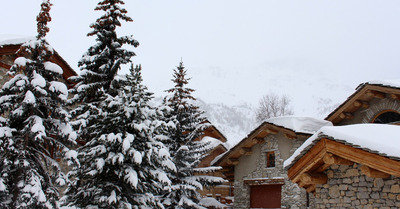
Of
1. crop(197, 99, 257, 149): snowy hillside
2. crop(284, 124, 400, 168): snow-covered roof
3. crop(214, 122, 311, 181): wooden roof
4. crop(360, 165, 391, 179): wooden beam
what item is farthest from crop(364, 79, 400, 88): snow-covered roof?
crop(197, 99, 257, 149): snowy hillside

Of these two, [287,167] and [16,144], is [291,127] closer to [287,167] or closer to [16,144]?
[287,167]

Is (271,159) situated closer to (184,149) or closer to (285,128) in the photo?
(285,128)

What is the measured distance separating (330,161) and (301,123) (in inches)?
360

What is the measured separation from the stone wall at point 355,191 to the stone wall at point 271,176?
7049 mm

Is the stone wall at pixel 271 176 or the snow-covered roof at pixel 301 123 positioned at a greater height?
the snow-covered roof at pixel 301 123

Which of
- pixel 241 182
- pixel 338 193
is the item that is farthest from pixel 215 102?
pixel 338 193

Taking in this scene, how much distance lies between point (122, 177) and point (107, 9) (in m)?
7.00

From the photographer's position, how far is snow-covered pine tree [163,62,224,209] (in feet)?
51.5

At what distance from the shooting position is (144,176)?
1127 cm

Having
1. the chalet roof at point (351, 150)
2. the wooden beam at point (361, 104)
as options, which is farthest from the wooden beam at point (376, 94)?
the chalet roof at point (351, 150)

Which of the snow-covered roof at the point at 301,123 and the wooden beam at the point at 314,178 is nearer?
the wooden beam at the point at 314,178

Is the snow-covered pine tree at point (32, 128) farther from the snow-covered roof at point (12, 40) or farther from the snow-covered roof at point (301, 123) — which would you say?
the snow-covered roof at point (301, 123)

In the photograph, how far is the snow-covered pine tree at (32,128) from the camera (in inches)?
328

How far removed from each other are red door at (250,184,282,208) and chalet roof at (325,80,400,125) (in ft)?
14.4
